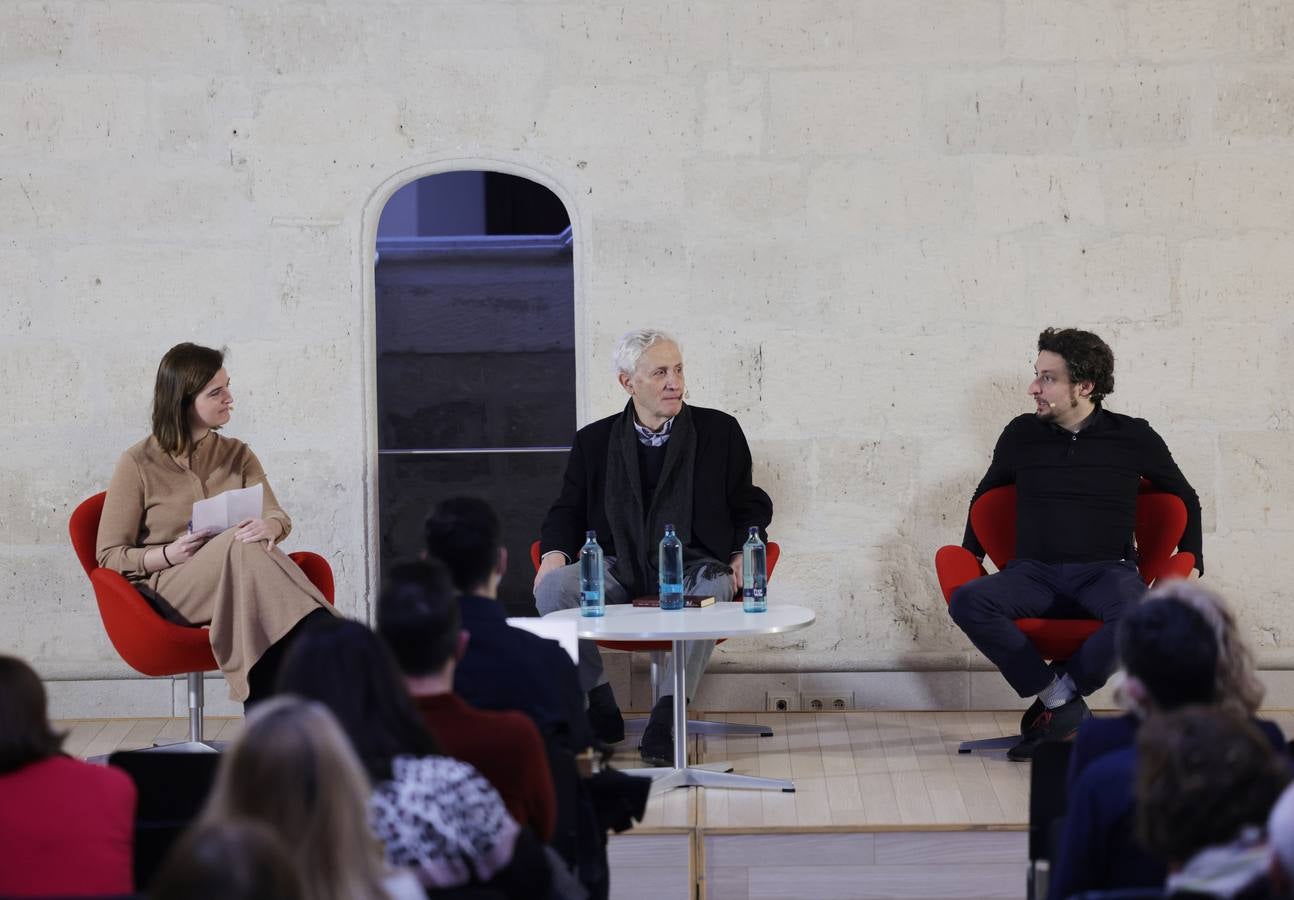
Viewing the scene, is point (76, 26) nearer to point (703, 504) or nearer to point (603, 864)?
point (703, 504)

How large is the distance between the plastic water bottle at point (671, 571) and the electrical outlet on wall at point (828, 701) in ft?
3.57

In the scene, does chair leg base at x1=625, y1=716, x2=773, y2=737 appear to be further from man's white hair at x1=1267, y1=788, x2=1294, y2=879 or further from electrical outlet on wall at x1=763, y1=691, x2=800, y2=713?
man's white hair at x1=1267, y1=788, x2=1294, y2=879

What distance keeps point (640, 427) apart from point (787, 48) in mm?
1517

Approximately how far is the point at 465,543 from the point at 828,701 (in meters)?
3.04

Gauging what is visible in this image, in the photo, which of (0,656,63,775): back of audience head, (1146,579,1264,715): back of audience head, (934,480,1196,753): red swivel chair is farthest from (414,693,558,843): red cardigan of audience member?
(934,480,1196,753): red swivel chair

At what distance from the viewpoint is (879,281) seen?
18.8 ft

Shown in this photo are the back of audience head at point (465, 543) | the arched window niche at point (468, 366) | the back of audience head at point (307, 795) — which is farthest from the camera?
the arched window niche at point (468, 366)

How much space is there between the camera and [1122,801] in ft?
7.38

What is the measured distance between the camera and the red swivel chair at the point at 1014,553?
4.94m

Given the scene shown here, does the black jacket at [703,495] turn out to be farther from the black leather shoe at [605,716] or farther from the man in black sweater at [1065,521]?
the man in black sweater at [1065,521]

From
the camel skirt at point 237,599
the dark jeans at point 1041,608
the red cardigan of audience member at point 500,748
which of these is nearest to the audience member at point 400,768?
the red cardigan of audience member at point 500,748

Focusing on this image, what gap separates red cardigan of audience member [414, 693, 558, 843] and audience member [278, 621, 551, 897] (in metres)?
0.18

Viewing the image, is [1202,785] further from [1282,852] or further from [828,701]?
[828,701]

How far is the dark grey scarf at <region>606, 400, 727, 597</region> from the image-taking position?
5234mm
